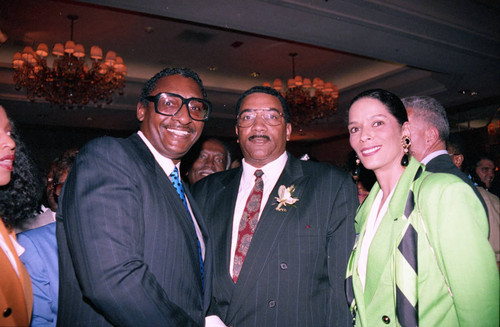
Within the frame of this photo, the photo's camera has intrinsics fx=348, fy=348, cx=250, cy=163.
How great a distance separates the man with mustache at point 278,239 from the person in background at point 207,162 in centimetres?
161

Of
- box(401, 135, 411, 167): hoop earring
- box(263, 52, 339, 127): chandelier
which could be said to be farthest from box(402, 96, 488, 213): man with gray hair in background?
box(263, 52, 339, 127): chandelier

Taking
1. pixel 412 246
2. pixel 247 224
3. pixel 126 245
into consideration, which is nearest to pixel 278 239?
pixel 247 224

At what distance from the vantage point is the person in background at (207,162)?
3.97 metres

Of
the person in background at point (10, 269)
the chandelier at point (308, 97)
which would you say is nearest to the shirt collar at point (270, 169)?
the person in background at point (10, 269)

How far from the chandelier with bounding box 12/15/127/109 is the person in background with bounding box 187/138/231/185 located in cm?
411

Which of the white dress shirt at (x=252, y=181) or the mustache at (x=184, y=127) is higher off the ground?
the mustache at (x=184, y=127)

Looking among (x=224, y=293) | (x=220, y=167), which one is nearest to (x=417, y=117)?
(x=224, y=293)

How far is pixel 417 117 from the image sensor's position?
105 inches

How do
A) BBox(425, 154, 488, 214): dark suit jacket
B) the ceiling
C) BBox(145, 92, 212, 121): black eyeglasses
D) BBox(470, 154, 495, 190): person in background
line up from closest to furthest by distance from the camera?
BBox(145, 92, 212, 121): black eyeglasses < BBox(425, 154, 488, 214): dark suit jacket < the ceiling < BBox(470, 154, 495, 190): person in background

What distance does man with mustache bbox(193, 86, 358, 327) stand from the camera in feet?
6.16

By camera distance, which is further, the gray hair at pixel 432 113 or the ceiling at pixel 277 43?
the ceiling at pixel 277 43

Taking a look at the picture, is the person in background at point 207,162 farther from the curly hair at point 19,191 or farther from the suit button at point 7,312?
the suit button at point 7,312

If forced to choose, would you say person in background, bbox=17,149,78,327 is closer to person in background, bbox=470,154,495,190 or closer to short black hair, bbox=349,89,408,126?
short black hair, bbox=349,89,408,126

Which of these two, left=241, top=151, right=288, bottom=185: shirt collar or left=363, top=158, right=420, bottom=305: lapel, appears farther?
left=241, top=151, right=288, bottom=185: shirt collar
